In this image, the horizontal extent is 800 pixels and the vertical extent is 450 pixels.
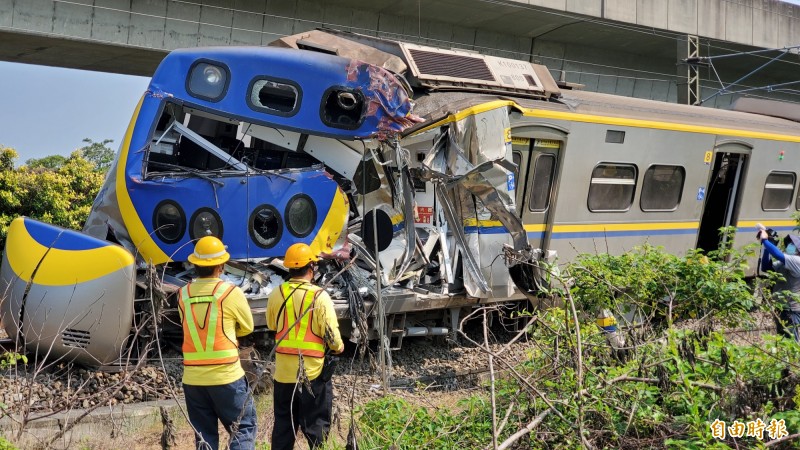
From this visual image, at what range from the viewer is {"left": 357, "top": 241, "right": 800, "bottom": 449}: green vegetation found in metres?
4.71

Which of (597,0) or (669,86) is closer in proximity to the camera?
(597,0)

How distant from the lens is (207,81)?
8320 millimetres

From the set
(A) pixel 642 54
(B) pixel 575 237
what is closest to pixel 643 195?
(B) pixel 575 237

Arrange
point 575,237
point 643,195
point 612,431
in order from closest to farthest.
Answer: point 612,431 < point 575,237 < point 643,195

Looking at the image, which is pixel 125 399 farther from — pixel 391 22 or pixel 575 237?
pixel 391 22

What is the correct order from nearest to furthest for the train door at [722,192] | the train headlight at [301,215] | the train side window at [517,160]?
the train headlight at [301,215]
the train side window at [517,160]
the train door at [722,192]

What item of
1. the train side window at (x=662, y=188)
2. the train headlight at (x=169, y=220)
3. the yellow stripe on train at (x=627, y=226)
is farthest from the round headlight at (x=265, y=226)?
the train side window at (x=662, y=188)

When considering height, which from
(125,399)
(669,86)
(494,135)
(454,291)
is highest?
(669,86)

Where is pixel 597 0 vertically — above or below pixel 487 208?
above

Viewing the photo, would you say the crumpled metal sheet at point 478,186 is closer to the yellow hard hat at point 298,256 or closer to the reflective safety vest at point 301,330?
the yellow hard hat at point 298,256

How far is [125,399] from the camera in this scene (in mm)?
7168

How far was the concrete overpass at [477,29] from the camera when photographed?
569 inches

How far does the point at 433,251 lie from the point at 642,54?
1562cm

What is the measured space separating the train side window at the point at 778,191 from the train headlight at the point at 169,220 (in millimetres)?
9274
